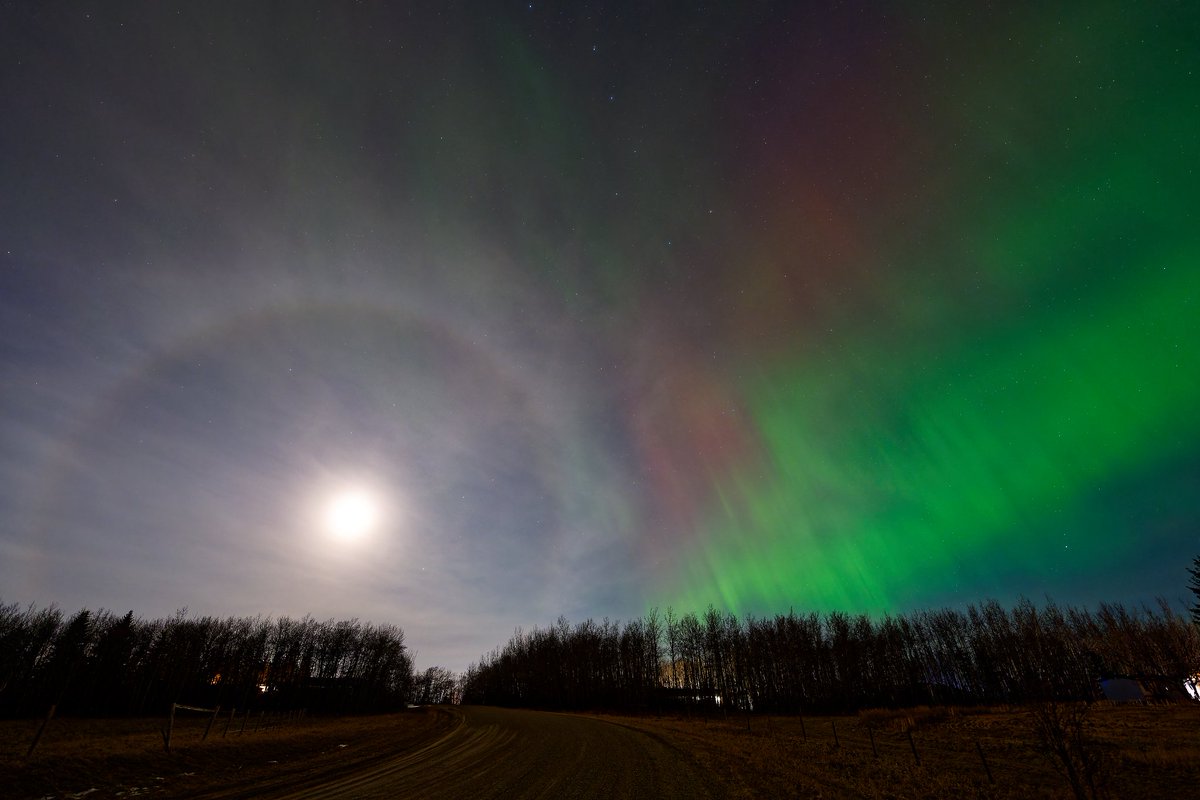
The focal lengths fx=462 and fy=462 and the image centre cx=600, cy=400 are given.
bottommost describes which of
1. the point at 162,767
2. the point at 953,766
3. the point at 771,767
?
the point at 953,766

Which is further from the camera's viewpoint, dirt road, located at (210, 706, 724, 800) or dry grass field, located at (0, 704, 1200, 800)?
dry grass field, located at (0, 704, 1200, 800)

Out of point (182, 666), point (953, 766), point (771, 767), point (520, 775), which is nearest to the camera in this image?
point (520, 775)

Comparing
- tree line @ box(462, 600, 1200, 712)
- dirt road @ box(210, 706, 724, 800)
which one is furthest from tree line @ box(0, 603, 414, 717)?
dirt road @ box(210, 706, 724, 800)

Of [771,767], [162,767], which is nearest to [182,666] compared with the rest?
[162,767]

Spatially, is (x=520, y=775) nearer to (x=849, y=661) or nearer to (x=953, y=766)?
(x=953, y=766)

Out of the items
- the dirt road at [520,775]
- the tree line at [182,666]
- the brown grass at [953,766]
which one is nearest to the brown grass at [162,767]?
the dirt road at [520,775]

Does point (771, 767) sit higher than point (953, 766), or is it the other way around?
point (771, 767)

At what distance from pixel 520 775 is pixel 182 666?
110 meters

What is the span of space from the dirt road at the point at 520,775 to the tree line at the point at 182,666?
3504 inches

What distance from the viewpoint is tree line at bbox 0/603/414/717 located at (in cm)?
7362

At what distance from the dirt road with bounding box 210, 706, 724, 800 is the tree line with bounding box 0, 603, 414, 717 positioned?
292ft

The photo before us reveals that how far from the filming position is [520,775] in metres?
20.0

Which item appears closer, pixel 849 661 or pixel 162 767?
pixel 162 767

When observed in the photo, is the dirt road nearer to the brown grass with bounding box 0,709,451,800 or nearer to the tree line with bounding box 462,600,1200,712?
the brown grass with bounding box 0,709,451,800
